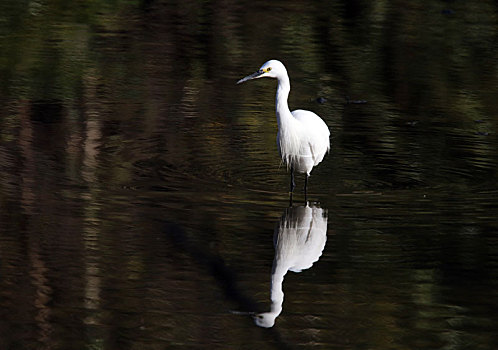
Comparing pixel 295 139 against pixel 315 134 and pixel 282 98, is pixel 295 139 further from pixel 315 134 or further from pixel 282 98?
pixel 282 98

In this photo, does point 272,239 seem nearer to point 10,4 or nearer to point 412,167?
point 412,167

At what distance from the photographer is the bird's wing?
10.2 meters

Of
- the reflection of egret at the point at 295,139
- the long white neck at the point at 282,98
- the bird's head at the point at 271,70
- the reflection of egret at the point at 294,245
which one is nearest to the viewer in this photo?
the reflection of egret at the point at 294,245

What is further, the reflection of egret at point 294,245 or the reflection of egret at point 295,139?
the reflection of egret at point 295,139

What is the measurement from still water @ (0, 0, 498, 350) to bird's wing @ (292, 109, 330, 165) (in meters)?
0.28

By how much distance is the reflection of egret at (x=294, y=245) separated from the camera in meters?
7.05

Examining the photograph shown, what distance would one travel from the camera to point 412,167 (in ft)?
35.4

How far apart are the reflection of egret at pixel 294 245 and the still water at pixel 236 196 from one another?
Answer: 0.8 inches

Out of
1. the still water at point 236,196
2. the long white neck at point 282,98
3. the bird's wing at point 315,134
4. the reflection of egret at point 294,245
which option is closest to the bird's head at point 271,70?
the long white neck at point 282,98

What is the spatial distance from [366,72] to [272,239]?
7898mm

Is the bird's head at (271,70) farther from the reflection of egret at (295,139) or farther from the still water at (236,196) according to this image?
the still water at (236,196)

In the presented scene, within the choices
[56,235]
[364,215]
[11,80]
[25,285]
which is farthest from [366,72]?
[25,285]

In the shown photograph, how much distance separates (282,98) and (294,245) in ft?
6.21

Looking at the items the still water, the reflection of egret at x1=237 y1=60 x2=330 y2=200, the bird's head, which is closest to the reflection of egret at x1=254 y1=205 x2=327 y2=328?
the still water
